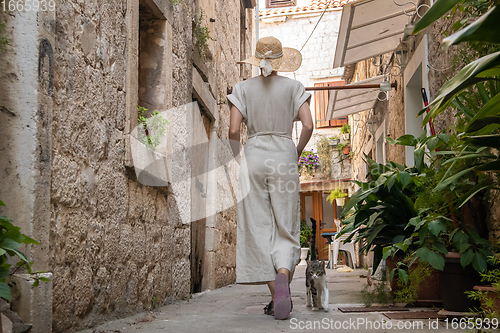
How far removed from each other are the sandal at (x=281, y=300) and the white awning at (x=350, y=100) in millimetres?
5229

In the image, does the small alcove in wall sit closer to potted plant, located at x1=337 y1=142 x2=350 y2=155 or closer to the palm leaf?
the palm leaf

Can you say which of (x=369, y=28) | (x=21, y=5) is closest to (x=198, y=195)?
(x=369, y=28)

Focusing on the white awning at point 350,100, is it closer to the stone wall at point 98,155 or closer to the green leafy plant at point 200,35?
the green leafy plant at point 200,35

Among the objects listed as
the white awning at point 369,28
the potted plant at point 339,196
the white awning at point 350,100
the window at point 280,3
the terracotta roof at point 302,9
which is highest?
the window at point 280,3

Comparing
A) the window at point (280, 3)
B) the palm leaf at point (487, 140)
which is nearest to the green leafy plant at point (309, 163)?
the window at point (280, 3)

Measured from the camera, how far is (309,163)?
595 inches

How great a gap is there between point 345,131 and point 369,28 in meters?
9.66

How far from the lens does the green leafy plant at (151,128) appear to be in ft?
11.0

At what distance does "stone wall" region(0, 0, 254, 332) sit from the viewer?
2.01 meters

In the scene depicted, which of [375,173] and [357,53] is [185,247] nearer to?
[375,173]

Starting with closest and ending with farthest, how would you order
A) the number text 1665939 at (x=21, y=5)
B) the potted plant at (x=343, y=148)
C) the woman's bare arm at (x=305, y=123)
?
1. the number text 1665939 at (x=21, y=5)
2. the woman's bare arm at (x=305, y=123)
3. the potted plant at (x=343, y=148)

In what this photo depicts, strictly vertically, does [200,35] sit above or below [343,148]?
below

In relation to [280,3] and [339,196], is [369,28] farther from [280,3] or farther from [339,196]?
[280,3]

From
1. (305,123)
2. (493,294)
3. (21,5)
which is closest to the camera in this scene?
(21,5)
